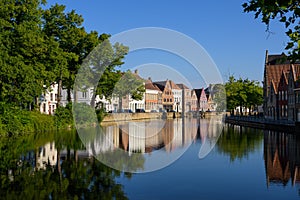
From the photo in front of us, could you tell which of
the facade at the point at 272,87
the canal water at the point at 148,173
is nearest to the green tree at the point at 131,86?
the facade at the point at 272,87

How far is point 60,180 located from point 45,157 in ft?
23.6

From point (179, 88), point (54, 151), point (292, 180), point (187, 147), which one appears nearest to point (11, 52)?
point (54, 151)

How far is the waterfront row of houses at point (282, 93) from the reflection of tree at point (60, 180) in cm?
3653

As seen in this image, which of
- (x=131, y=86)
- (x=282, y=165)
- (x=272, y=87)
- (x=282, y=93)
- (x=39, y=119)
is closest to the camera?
(x=282, y=165)

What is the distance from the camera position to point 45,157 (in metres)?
21.9

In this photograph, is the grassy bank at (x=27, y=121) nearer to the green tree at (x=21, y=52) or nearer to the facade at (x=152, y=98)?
the green tree at (x=21, y=52)

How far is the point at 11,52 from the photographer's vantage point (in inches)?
1465

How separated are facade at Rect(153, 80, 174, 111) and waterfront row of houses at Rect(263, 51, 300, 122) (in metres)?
43.8

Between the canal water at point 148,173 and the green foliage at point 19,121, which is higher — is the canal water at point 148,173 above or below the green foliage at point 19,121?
below

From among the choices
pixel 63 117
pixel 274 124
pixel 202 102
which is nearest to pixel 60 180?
pixel 63 117

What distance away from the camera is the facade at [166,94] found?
117 m

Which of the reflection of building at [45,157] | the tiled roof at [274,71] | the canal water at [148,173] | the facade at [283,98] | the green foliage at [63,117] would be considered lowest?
the canal water at [148,173]

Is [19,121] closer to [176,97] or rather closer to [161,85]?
[161,85]

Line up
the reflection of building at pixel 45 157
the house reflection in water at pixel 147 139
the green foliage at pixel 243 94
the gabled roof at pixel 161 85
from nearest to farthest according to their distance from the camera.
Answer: the reflection of building at pixel 45 157 < the house reflection in water at pixel 147 139 < the green foliage at pixel 243 94 < the gabled roof at pixel 161 85
